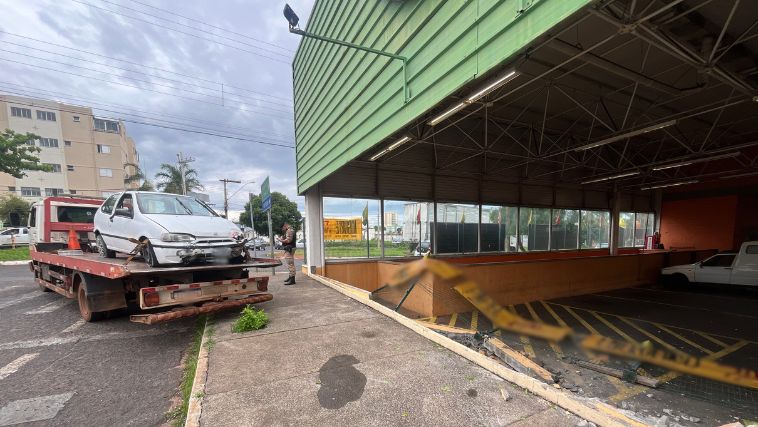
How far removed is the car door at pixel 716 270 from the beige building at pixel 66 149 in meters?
49.7

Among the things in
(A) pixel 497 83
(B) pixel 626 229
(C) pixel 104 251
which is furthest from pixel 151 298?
(B) pixel 626 229

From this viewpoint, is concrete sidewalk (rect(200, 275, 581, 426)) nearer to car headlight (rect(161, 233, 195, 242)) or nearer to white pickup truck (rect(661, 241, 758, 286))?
car headlight (rect(161, 233, 195, 242))

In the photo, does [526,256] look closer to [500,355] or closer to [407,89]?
[500,355]

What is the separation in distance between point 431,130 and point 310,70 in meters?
4.93

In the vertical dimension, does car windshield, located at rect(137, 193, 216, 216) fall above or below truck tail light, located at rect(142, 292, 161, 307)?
above

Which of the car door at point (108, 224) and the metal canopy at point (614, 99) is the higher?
the metal canopy at point (614, 99)

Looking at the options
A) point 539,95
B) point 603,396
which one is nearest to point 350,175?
point 539,95

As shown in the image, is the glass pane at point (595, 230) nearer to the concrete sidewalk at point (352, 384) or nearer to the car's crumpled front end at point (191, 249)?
the concrete sidewalk at point (352, 384)

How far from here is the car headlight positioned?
4570 mm

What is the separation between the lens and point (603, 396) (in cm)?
362

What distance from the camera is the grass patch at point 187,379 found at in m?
2.93

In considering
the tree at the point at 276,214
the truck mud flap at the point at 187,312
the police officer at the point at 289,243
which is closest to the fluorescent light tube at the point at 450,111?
the truck mud flap at the point at 187,312

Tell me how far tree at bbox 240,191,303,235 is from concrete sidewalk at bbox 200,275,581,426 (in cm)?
3066

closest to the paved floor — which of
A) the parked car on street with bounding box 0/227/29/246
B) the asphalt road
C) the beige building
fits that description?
the asphalt road
